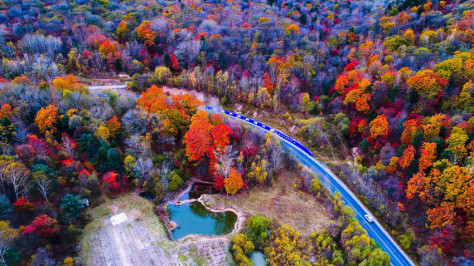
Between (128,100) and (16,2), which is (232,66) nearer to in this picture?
(128,100)

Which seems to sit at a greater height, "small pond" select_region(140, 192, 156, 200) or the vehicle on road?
the vehicle on road

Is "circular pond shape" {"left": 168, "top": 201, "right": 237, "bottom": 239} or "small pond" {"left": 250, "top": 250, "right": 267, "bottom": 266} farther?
"circular pond shape" {"left": 168, "top": 201, "right": 237, "bottom": 239}

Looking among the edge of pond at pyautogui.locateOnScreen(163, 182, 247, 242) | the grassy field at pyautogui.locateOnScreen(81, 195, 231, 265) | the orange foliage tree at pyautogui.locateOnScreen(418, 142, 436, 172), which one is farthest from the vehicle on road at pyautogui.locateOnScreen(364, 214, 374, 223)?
the grassy field at pyautogui.locateOnScreen(81, 195, 231, 265)

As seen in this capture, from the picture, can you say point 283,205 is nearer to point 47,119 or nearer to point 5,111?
point 47,119

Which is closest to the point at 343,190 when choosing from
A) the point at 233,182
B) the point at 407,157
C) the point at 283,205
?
the point at 283,205

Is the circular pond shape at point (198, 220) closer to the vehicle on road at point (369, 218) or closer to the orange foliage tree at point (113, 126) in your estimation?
the orange foliage tree at point (113, 126)

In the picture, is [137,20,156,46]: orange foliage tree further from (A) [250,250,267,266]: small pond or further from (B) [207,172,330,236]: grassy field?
(A) [250,250,267,266]: small pond

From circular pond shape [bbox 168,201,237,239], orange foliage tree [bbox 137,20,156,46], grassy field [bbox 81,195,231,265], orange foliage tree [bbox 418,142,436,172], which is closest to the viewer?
grassy field [bbox 81,195,231,265]
